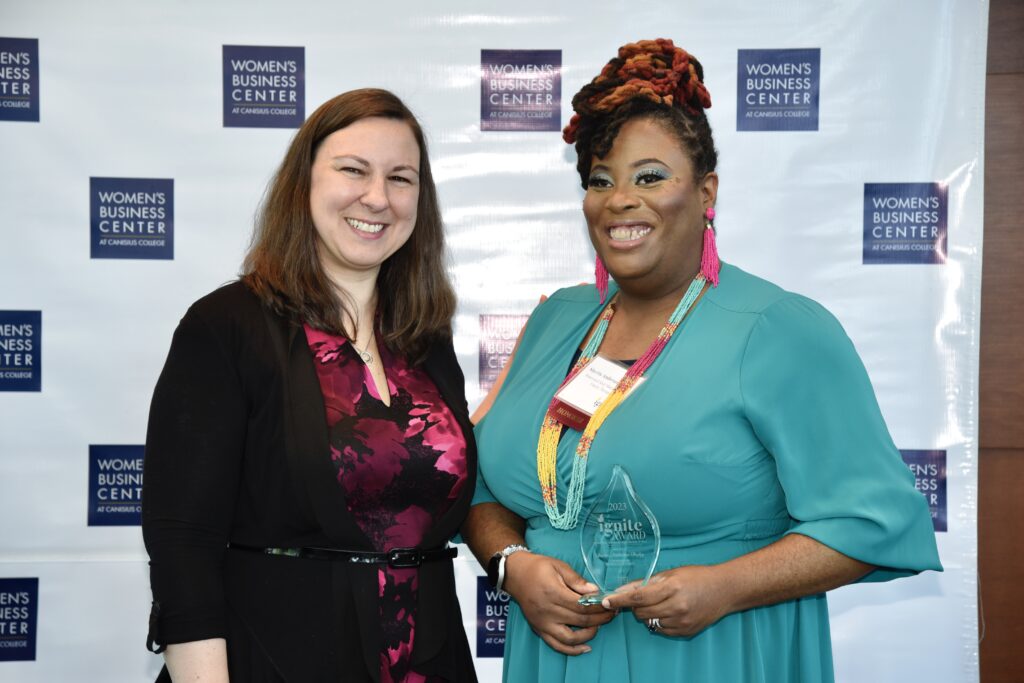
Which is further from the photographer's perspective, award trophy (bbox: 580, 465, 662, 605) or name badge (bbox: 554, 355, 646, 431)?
name badge (bbox: 554, 355, 646, 431)

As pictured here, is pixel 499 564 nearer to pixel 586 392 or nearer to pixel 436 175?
pixel 586 392

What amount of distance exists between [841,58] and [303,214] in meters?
1.86

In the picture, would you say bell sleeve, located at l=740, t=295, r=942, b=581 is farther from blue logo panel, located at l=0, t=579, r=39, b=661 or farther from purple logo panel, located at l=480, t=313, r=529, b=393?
blue logo panel, located at l=0, t=579, r=39, b=661

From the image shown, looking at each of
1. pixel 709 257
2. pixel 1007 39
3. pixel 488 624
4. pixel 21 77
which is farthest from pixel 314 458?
pixel 1007 39

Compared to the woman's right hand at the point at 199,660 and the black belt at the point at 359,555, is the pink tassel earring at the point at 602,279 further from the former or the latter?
the woman's right hand at the point at 199,660

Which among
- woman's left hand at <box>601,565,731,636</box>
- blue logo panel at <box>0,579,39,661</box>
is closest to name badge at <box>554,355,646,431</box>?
woman's left hand at <box>601,565,731,636</box>

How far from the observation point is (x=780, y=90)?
279 cm

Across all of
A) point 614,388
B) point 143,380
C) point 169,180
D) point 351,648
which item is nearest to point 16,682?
point 143,380

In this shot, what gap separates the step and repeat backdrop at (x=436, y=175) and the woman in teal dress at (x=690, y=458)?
1238mm

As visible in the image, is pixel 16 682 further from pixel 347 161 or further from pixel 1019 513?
pixel 1019 513

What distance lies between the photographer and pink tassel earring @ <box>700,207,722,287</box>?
5.41 ft

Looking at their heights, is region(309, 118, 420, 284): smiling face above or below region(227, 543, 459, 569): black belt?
above

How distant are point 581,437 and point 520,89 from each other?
61.3 inches

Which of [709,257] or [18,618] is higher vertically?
[709,257]
